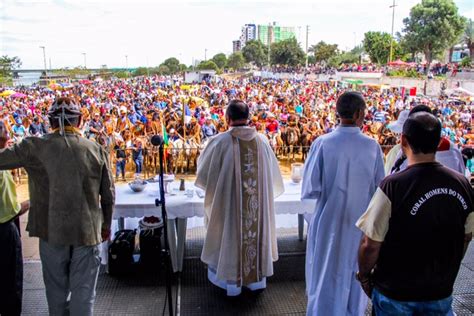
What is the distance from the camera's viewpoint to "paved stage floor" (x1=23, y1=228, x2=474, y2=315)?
3396 mm

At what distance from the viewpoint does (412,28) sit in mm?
42500

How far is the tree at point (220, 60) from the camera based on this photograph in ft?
272

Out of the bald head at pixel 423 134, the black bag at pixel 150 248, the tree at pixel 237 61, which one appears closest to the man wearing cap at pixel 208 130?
the black bag at pixel 150 248

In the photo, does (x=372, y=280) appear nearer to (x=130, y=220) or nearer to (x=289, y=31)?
(x=130, y=220)

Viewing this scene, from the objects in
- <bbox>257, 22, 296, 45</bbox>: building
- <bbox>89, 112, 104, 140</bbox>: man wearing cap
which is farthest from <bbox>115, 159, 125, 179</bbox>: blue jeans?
<bbox>257, 22, 296, 45</bbox>: building

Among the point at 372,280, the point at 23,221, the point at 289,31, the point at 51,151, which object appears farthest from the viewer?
the point at 289,31

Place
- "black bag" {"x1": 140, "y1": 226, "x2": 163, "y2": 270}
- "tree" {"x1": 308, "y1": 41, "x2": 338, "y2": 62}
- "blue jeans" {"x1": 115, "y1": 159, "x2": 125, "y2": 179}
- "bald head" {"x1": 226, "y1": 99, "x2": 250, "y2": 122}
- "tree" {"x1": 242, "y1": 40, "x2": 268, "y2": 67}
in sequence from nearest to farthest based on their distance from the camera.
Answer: "bald head" {"x1": 226, "y1": 99, "x2": 250, "y2": 122}, "black bag" {"x1": 140, "y1": 226, "x2": 163, "y2": 270}, "blue jeans" {"x1": 115, "y1": 159, "x2": 125, "y2": 179}, "tree" {"x1": 308, "y1": 41, "x2": 338, "y2": 62}, "tree" {"x1": 242, "y1": 40, "x2": 268, "y2": 67}

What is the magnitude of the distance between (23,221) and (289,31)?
7199 inches

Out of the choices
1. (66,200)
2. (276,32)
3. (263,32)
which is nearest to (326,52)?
(66,200)

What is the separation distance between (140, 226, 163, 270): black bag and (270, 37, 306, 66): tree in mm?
64676

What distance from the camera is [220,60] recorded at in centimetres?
8375

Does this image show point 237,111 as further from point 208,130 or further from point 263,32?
point 263,32

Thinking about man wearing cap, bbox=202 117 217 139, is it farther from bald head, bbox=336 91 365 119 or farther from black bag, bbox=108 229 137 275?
bald head, bbox=336 91 365 119

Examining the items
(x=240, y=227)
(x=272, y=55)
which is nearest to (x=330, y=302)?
(x=240, y=227)
